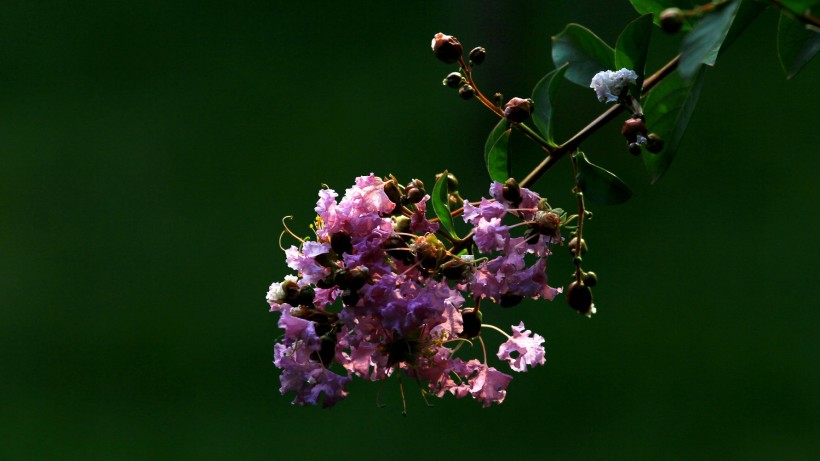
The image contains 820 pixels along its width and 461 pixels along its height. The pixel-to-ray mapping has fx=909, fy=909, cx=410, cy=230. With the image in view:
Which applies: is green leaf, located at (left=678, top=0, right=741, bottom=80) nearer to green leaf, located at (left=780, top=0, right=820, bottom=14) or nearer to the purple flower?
green leaf, located at (left=780, top=0, right=820, bottom=14)

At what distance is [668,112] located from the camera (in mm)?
562

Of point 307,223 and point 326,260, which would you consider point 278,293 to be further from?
point 307,223

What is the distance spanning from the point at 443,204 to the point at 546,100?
0.09 metres

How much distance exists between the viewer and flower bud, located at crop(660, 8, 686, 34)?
41cm

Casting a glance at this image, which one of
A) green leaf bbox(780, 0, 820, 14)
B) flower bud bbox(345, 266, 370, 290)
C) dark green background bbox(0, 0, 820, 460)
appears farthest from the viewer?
dark green background bbox(0, 0, 820, 460)

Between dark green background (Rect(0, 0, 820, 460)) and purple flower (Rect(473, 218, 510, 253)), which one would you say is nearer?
purple flower (Rect(473, 218, 510, 253))

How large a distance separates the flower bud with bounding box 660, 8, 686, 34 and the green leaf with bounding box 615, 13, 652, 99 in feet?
0.36


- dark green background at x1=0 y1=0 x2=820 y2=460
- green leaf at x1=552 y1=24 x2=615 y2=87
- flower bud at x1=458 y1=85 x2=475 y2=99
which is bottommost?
flower bud at x1=458 y1=85 x2=475 y2=99

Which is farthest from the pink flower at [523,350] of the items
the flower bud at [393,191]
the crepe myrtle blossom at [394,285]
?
the flower bud at [393,191]

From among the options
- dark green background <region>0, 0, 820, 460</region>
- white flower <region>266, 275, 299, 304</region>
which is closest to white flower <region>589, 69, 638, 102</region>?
white flower <region>266, 275, 299, 304</region>

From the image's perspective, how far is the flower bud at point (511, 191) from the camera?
506 mm

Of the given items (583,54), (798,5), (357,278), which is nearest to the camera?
(798,5)

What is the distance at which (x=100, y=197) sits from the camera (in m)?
3.10

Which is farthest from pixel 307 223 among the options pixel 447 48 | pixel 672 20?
pixel 672 20
